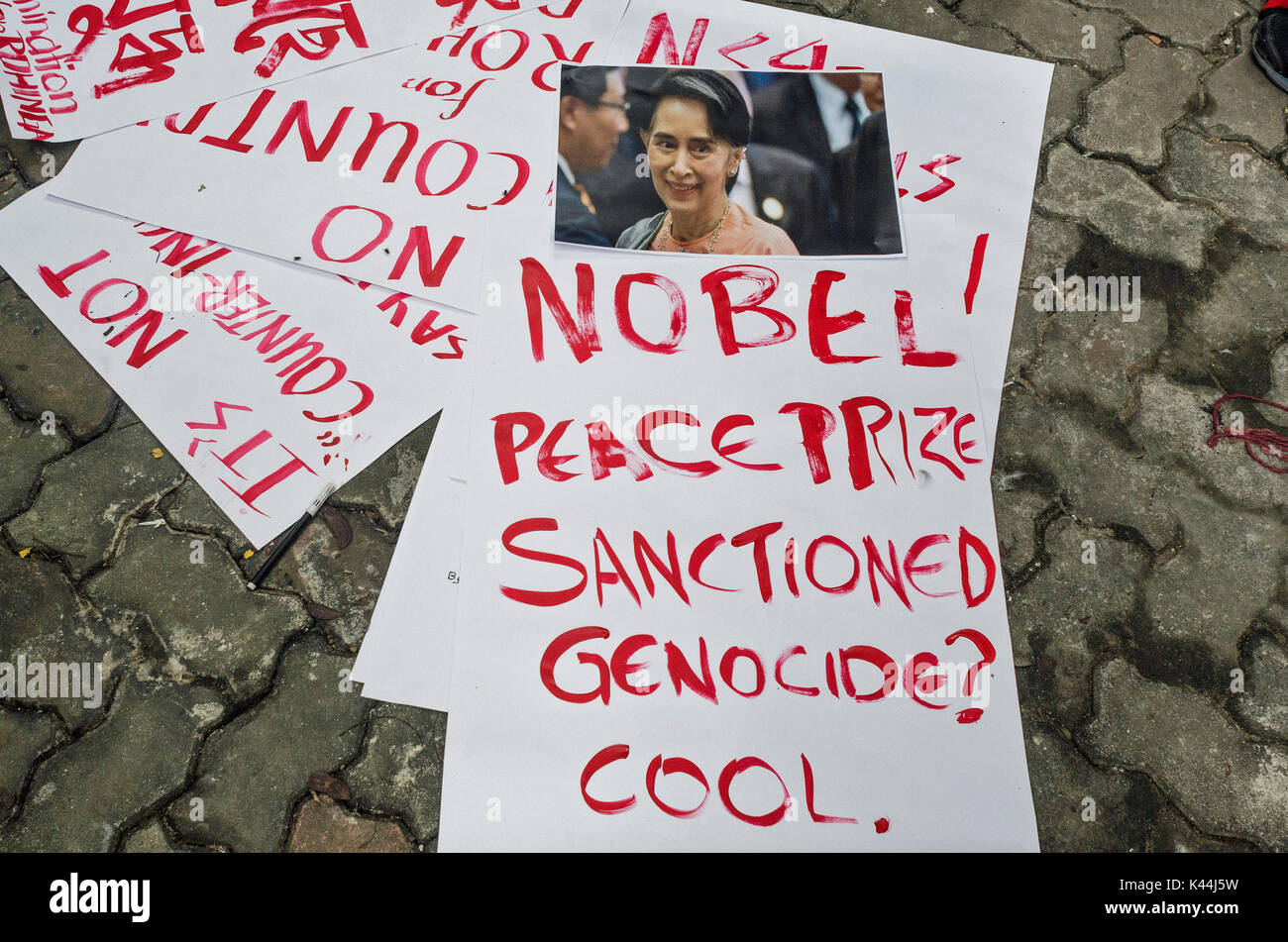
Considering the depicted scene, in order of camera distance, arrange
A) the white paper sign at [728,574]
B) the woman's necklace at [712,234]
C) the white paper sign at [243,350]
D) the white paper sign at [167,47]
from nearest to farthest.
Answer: the white paper sign at [728,574] → the white paper sign at [243,350] → the woman's necklace at [712,234] → the white paper sign at [167,47]

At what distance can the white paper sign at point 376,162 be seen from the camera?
1.40 meters

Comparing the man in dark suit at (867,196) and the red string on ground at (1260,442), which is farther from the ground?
the man in dark suit at (867,196)

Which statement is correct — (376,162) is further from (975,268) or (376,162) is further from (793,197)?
(975,268)

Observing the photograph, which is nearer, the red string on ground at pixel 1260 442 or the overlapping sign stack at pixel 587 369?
Result: the overlapping sign stack at pixel 587 369

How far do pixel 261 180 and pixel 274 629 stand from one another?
761mm

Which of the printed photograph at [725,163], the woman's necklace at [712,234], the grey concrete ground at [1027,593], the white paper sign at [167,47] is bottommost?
the grey concrete ground at [1027,593]

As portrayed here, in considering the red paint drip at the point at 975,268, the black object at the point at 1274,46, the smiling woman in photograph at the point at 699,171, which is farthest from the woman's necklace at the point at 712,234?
the black object at the point at 1274,46

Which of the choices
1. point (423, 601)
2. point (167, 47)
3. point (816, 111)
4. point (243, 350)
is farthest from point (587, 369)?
point (167, 47)

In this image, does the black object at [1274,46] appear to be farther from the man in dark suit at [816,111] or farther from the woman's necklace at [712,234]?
the woman's necklace at [712,234]

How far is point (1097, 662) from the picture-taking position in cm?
123

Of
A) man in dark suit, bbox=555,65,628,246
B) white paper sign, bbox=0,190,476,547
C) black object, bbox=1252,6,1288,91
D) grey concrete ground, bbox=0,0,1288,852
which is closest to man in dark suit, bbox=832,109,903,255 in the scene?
grey concrete ground, bbox=0,0,1288,852

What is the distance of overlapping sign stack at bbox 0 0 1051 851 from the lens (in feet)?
3.82

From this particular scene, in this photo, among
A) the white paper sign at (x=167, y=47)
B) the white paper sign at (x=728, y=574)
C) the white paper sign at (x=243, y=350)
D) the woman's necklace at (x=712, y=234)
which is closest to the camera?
the white paper sign at (x=728, y=574)
